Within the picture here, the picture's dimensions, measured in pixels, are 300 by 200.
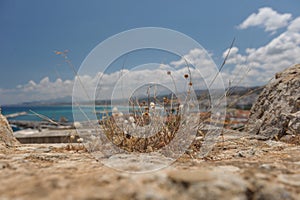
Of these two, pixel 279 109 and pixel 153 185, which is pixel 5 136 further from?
pixel 279 109

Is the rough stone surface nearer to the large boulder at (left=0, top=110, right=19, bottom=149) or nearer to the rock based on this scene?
the rock

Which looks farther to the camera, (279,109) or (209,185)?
(279,109)

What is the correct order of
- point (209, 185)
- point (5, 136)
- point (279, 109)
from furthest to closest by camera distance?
point (279, 109)
point (5, 136)
point (209, 185)

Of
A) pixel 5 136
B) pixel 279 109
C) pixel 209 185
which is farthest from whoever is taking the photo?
pixel 279 109

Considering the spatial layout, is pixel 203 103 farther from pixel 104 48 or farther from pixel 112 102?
pixel 104 48

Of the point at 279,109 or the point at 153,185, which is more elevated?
the point at 279,109

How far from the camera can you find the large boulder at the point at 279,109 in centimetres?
288

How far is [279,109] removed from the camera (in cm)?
312

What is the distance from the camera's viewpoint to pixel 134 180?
3.06 ft

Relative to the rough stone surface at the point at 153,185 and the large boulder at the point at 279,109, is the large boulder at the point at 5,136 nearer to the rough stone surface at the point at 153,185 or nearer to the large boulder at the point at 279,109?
the rough stone surface at the point at 153,185

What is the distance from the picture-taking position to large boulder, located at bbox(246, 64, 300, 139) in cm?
288

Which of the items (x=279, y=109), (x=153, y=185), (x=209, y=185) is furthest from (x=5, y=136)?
(x=279, y=109)

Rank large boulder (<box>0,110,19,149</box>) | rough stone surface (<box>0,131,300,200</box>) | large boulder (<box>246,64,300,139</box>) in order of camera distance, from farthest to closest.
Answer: large boulder (<box>246,64,300,139</box>) → large boulder (<box>0,110,19,149</box>) → rough stone surface (<box>0,131,300,200</box>)

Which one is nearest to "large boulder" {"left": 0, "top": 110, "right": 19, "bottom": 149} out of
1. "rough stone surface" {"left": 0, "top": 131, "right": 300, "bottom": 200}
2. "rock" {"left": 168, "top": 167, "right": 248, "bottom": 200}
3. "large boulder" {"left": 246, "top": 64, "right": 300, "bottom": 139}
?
"rough stone surface" {"left": 0, "top": 131, "right": 300, "bottom": 200}
